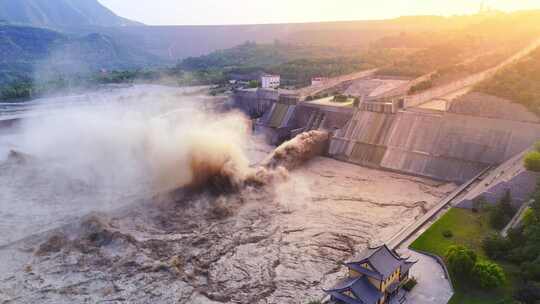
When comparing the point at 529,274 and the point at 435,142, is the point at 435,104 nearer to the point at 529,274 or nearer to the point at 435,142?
the point at 435,142

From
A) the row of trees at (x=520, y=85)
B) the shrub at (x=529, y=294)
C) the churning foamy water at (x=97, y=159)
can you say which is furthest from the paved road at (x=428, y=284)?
the row of trees at (x=520, y=85)

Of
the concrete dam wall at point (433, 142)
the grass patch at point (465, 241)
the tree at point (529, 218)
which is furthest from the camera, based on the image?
the concrete dam wall at point (433, 142)

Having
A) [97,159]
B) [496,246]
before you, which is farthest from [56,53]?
[496,246]

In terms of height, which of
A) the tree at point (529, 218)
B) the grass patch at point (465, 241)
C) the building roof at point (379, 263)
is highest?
the tree at point (529, 218)

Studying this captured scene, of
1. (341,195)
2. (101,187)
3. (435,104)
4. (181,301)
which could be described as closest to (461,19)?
(435,104)

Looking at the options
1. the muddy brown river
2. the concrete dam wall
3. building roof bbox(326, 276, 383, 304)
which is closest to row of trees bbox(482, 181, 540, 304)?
building roof bbox(326, 276, 383, 304)

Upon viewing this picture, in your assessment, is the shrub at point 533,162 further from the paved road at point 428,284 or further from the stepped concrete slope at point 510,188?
the paved road at point 428,284

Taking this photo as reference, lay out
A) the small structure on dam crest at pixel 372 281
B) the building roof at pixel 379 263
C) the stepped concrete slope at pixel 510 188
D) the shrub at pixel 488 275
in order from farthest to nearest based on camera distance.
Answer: the stepped concrete slope at pixel 510 188 → the shrub at pixel 488 275 → the building roof at pixel 379 263 → the small structure on dam crest at pixel 372 281
